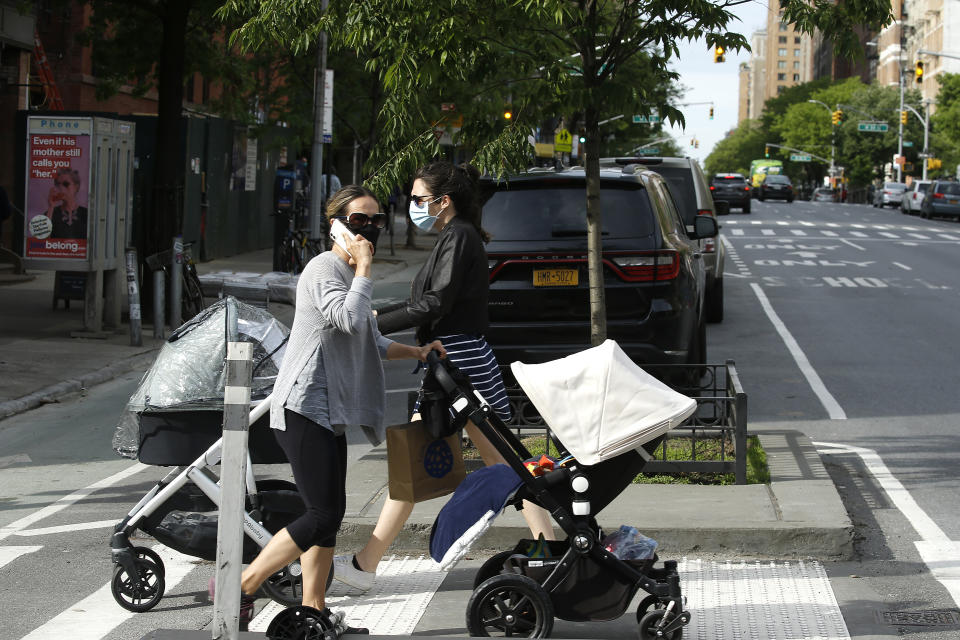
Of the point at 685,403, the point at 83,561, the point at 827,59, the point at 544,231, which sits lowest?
the point at 83,561

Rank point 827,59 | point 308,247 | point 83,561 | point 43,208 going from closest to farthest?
1. point 83,561
2. point 43,208
3. point 308,247
4. point 827,59

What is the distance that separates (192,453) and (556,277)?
177 inches

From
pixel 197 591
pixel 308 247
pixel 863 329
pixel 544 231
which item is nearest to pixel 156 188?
pixel 308 247

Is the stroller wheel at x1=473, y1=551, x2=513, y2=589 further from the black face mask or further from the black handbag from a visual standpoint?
the black face mask

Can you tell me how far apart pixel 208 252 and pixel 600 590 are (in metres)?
22.5

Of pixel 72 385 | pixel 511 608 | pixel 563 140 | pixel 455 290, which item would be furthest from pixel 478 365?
pixel 563 140

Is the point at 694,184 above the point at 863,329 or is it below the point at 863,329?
above

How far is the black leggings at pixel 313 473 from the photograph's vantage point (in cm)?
473

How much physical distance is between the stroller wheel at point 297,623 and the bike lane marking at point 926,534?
2.87 metres

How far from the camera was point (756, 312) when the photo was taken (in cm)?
1859

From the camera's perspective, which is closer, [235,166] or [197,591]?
[197,591]

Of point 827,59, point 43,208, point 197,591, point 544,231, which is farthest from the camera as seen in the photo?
point 827,59

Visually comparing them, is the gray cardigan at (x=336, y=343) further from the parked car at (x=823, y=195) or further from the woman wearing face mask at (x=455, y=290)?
the parked car at (x=823, y=195)

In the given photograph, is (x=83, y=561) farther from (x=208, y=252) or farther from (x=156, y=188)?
(x=208, y=252)
